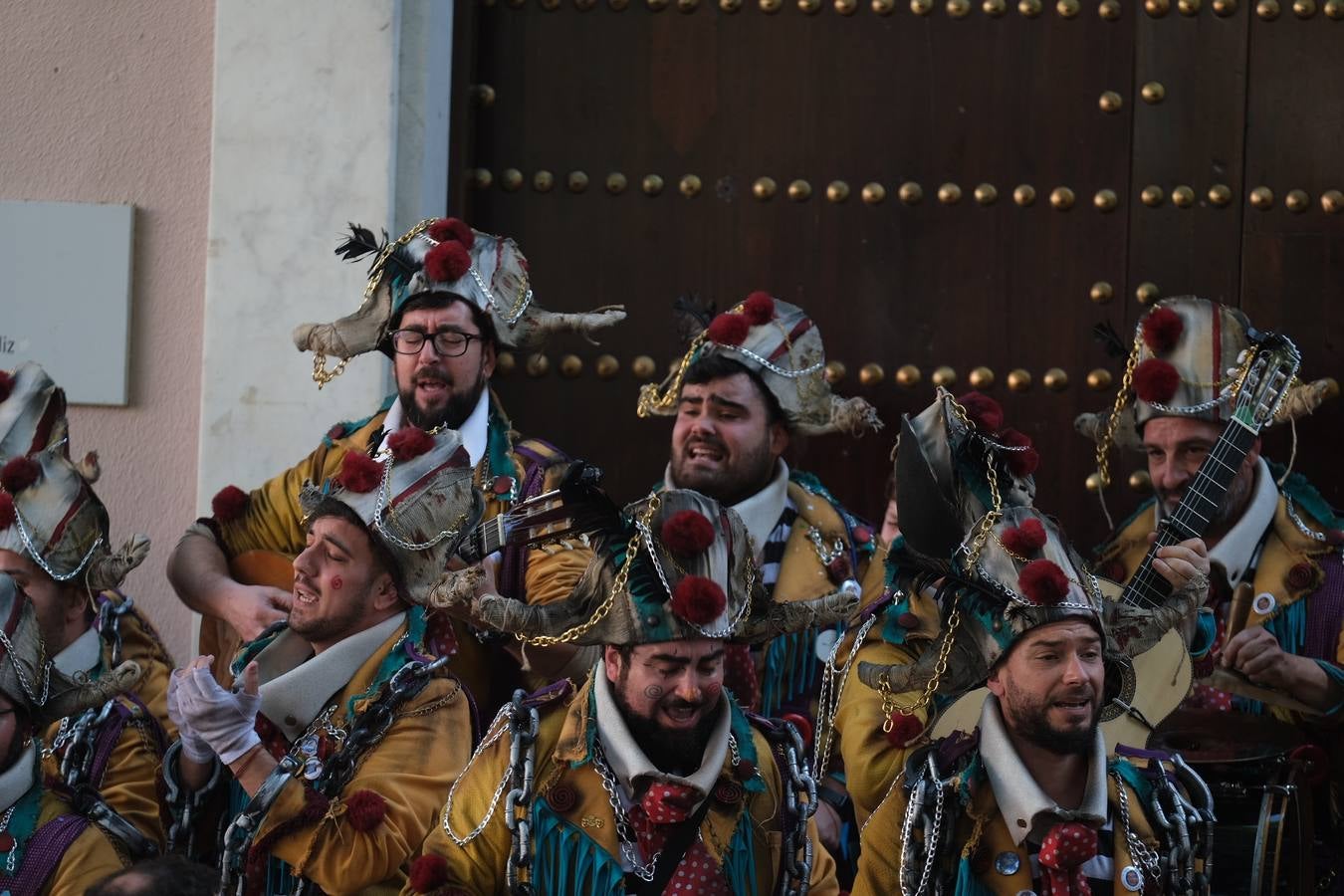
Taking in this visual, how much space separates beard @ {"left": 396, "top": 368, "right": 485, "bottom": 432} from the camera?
5.31 m

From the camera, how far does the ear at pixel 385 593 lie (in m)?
4.76

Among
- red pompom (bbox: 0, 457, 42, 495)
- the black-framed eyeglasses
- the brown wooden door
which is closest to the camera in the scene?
red pompom (bbox: 0, 457, 42, 495)

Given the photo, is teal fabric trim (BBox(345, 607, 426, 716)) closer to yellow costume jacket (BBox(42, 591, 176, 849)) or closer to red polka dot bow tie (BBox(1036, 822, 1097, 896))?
yellow costume jacket (BBox(42, 591, 176, 849))

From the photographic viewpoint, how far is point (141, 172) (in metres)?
6.02

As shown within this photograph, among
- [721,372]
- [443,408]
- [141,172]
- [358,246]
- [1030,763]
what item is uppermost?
[141,172]

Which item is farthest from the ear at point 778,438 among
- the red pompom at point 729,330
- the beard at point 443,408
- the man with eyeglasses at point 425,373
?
the beard at point 443,408

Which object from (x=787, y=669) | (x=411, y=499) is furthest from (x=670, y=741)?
(x=787, y=669)

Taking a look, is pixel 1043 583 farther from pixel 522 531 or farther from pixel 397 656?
pixel 397 656

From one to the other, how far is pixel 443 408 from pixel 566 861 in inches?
53.9

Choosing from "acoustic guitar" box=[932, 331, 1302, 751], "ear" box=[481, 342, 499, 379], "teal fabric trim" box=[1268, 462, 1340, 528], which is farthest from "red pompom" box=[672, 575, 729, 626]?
"teal fabric trim" box=[1268, 462, 1340, 528]

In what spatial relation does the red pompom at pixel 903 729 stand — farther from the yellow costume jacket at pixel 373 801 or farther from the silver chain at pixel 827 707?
the yellow costume jacket at pixel 373 801

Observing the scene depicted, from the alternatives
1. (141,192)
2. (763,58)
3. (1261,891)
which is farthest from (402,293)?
(1261,891)

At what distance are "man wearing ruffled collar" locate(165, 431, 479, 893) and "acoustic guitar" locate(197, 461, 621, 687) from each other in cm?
7

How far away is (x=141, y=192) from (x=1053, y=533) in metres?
2.64
